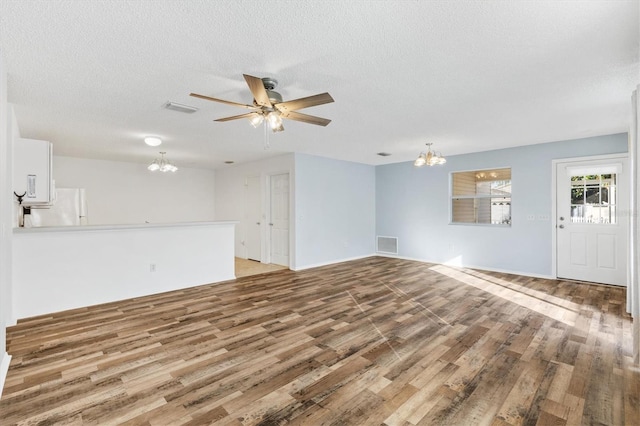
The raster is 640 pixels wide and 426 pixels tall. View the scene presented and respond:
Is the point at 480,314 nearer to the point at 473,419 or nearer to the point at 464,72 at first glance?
the point at 473,419

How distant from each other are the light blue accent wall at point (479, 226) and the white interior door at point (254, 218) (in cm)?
311

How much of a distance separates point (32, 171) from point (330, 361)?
3.95 m

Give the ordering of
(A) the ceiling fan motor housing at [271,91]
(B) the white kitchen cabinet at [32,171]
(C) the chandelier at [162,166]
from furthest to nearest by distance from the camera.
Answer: (C) the chandelier at [162,166] < (B) the white kitchen cabinet at [32,171] < (A) the ceiling fan motor housing at [271,91]

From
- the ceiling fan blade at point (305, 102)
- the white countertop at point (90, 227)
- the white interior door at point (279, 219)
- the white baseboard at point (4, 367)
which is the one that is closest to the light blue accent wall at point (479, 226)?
the white interior door at point (279, 219)

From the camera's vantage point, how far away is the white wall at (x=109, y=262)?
3668mm

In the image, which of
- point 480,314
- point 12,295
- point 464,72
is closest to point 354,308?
point 480,314

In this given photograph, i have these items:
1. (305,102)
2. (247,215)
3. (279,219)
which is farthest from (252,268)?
(305,102)

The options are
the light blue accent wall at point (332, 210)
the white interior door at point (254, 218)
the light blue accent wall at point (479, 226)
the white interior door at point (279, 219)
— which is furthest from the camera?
the white interior door at point (254, 218)

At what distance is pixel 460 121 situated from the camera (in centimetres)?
409

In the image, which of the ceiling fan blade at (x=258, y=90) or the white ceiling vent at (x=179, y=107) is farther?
the white ceiling vent at (x=179, y=107)

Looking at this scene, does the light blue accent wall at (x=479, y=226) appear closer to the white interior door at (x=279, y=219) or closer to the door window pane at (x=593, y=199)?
the door window pane at (x=593, y=199)

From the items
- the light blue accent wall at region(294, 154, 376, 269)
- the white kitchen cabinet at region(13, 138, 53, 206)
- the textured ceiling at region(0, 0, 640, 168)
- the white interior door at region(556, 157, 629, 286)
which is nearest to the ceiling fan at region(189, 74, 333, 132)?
the textured ceiling at region(0, 0, 640, 168)

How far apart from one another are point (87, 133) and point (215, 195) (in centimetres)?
446

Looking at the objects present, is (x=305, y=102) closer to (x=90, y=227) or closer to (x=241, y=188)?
(x=90, y=227)
